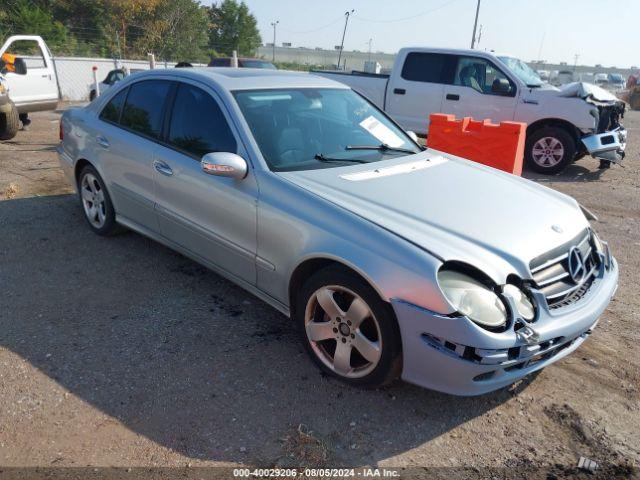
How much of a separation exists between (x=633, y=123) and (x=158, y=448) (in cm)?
2195

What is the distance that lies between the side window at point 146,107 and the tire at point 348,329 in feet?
6.73

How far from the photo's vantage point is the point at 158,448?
255 cm

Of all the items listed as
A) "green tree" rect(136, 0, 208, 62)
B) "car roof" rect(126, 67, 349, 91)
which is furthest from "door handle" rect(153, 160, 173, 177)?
"green tree" rect(136, 0, 208, 62)

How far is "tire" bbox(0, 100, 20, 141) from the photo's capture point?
9.95 metres

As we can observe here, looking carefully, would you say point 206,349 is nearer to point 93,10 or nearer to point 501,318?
point 501,318

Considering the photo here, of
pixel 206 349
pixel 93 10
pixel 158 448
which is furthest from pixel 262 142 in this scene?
pixel 93 10

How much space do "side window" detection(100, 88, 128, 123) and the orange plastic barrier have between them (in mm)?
4797

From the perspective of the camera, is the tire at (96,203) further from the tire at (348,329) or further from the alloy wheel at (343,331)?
the alloy wheel at (343,331)

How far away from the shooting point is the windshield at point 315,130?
11.5 ft

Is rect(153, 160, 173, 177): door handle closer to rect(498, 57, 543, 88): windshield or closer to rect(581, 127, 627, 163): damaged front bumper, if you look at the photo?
rect(498, 57, 543, 88): windshield

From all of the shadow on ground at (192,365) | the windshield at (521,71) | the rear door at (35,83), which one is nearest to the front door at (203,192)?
the shadow on ground at (192,365)

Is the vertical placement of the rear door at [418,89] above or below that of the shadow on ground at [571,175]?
above

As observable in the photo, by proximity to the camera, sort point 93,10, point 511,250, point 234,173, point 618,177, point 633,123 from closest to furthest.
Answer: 1. point 511,250
2. point 234,173
3. point 618,177
4. point 633,123
5. point 93,10

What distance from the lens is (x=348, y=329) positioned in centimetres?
289
